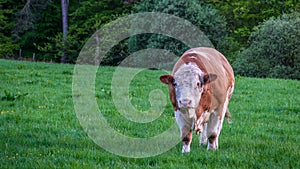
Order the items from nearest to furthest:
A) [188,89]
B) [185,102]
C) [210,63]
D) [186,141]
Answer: [185,102] → [188,89] → [186,141] → [210,63]

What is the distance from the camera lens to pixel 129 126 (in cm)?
887

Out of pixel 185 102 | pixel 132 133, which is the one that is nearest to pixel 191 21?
pixel 132 133

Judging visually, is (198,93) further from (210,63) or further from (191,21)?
(191,21)

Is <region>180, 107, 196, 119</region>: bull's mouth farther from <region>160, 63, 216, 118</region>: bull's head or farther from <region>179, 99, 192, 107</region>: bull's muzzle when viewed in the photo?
<region>179, 99, 192, 107</region>: bull's muzzle

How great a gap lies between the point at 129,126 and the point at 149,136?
1.01 metres

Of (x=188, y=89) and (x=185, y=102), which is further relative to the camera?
(x=188, y=89)

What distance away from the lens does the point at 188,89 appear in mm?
5961

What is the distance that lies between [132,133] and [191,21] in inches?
991

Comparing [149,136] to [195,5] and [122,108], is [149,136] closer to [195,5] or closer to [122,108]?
[122,108]

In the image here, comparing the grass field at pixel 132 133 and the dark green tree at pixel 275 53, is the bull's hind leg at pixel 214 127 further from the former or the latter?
the dark green tree at pixel 275 53

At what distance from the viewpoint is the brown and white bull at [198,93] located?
6.01 metres

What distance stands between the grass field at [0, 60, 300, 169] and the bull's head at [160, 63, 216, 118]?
814 millimetres

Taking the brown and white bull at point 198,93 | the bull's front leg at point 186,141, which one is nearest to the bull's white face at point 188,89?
the brown and white bull at point 198,93

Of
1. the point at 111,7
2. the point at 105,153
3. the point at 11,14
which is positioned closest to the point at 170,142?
the point at 105,153
